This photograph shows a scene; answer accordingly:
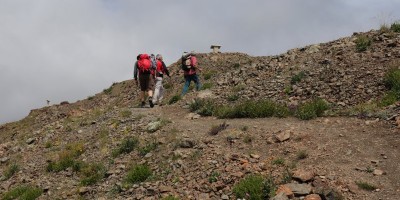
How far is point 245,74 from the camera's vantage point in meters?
19.8

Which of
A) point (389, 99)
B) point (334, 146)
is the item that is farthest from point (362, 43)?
point (334, 146)

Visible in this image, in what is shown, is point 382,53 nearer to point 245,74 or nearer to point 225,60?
point 245,74

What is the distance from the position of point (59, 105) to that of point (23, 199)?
27574mm

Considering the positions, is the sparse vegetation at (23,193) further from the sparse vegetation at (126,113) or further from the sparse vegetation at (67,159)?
the sparse vegetation at (126,113)

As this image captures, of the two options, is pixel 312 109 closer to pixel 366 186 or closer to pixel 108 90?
pixel 366 186

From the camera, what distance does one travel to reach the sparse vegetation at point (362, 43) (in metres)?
17.3

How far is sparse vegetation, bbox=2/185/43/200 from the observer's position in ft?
41.2

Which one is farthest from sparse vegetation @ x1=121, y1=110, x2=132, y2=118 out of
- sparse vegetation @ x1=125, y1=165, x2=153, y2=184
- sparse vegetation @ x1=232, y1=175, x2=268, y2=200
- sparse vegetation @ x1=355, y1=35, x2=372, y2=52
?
sparse vegetation @ x1=355, y1=35, x2=372, y2=52

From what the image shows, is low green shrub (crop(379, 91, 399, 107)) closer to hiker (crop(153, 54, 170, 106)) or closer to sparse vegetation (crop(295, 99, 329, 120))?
sparse vegetation (crop(295, 99, 329, 120))

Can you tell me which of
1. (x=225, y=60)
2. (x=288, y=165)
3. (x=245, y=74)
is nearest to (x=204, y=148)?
(x=288, y=165)

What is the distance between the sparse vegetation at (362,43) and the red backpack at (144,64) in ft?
27.8

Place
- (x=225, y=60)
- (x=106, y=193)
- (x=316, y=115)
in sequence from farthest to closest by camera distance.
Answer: (x=225, y=60)
(x=316, y=115)
(x=106, y=193)

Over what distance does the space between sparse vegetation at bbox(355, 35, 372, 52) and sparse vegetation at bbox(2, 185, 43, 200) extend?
12613 mm

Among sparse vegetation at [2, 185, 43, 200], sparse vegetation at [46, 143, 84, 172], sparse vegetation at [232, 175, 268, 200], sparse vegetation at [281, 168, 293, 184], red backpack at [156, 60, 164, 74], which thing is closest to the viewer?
sparse vegetation at [232, 175, 268, 200]
